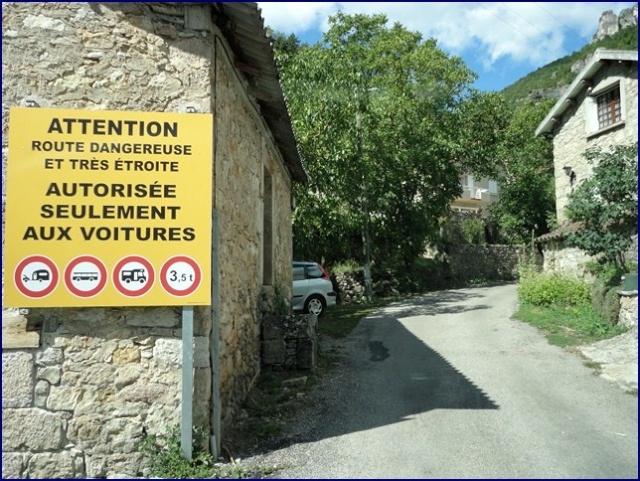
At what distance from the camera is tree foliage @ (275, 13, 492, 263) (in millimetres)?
16656

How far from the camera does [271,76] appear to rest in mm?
6055

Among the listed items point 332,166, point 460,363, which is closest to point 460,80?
point 332,166

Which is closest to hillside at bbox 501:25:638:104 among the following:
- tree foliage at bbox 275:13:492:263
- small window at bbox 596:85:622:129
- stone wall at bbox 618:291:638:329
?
tree foliage at bbox 275:13:492:263

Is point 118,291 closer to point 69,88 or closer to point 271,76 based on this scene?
point 69,88

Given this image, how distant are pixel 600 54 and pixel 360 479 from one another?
1618 centimetres

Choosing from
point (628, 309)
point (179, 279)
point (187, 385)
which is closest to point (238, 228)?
point (179, 279)

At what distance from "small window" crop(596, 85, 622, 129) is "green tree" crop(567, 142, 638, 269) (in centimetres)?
418

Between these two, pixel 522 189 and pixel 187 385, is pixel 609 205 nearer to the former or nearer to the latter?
pixel 187 385

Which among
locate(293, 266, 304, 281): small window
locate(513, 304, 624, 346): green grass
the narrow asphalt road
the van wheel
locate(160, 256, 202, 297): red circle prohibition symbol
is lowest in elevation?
the narrow asphalt road

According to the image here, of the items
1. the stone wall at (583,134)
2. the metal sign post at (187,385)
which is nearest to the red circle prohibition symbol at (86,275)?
the metal sign post at (187,385)

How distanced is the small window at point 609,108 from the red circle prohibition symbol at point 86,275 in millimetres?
16138

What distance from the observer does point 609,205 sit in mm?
11570

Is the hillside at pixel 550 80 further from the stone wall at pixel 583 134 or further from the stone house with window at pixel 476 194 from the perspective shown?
the stone wall at pixel 583 134

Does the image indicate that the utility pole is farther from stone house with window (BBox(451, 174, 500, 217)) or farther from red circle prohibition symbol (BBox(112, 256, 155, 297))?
stone house with window (BBox(451, 174, 500, 217))
